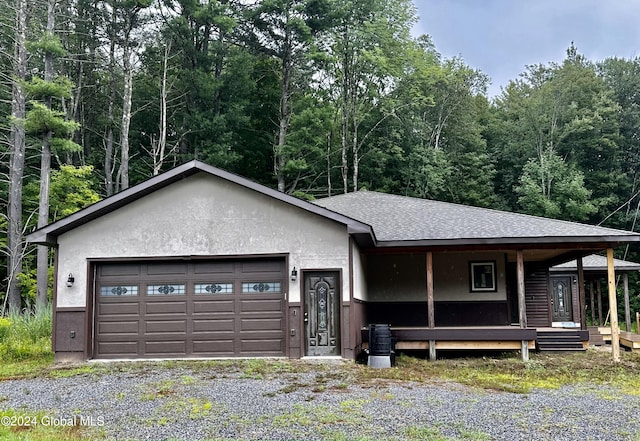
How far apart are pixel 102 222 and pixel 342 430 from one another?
25.4ft

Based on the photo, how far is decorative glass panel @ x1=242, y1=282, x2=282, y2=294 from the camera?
11.8 m

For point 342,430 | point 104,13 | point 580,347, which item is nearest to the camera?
point 342,430

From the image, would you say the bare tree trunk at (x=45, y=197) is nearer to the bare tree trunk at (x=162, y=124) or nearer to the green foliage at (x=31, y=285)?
the green foliage at (x=31, y=285)

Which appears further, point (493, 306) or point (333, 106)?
point (333, 106)

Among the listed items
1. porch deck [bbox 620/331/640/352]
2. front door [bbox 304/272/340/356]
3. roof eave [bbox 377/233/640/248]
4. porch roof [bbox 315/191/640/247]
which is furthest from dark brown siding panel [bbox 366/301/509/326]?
porch deck [bbox 620/331/640/352]

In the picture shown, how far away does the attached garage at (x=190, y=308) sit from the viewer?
11727 mm

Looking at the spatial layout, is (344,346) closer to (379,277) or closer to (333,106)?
(379,277)

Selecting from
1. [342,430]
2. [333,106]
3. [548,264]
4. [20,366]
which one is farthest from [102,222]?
[333,106]

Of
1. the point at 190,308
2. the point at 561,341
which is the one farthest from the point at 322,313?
the point at 561,341

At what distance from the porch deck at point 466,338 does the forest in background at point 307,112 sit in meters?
14.2

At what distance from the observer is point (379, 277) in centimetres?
1479

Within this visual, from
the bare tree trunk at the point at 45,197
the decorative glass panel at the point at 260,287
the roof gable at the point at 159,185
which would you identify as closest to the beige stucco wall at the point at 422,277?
the roof gable at the point at 159,185

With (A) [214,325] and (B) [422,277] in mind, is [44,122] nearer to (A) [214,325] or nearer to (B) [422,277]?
(A) [214,325]

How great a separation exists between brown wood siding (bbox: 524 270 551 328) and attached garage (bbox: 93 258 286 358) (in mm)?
9592
